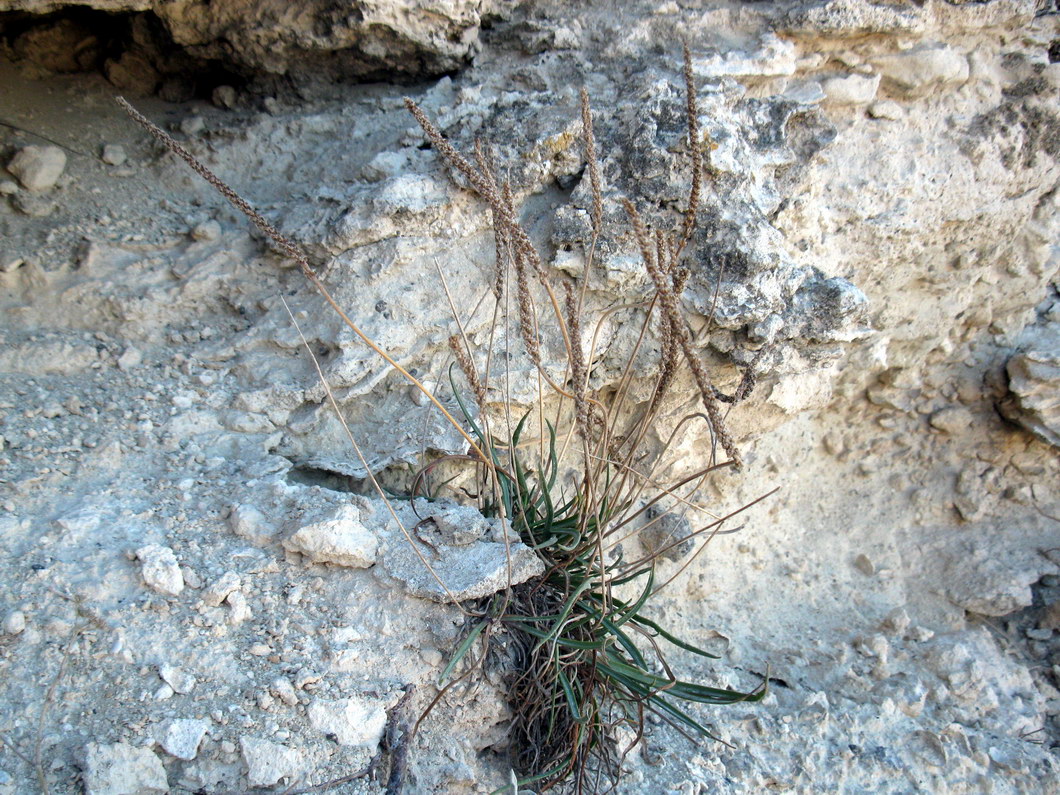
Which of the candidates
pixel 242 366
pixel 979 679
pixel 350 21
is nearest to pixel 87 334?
pixel 242 366

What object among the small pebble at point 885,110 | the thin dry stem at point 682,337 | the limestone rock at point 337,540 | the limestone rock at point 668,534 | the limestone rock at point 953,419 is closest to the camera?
the thin dry stem at point 682,337

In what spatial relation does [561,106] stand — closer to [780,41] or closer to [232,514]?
[780,41]

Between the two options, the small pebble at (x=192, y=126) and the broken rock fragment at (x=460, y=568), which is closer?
the broken rock fragment at (x=460, y=568)

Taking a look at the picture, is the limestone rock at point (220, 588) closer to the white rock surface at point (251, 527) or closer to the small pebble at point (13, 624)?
the white rock surface at point (251, 527)

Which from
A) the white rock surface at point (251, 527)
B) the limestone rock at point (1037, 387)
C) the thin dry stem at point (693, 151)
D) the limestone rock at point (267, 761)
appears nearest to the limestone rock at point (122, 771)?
the limestone rock at point (267, 761)

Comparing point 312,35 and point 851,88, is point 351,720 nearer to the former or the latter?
point 312,35

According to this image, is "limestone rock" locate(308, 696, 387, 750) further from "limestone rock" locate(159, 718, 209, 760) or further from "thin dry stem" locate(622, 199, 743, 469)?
"thin dry stem" locate(622, 199, 743, 469)

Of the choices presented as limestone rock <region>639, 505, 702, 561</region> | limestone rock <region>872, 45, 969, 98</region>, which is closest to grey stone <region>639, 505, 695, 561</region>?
limestone rock <region>639, 505, 702, 561</region>
